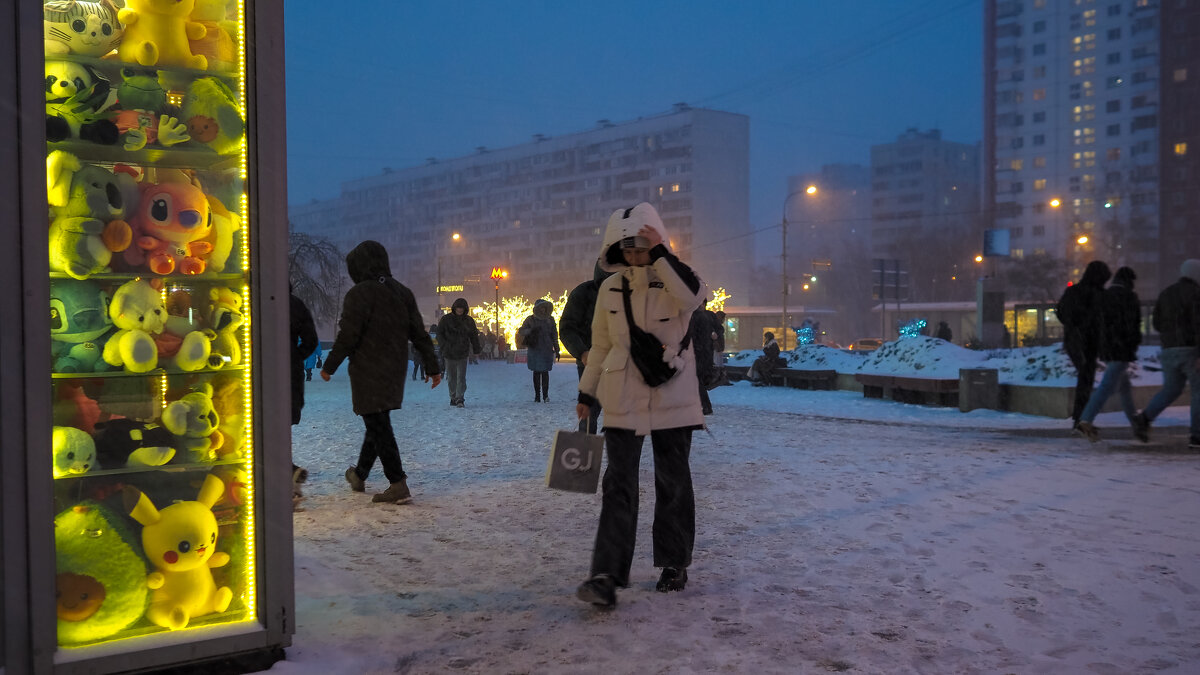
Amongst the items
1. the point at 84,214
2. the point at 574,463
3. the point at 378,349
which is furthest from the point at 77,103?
the point at 378,349

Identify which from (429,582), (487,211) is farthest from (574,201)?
(429,582)

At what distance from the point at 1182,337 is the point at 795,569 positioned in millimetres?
6648

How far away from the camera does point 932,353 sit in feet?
54.3

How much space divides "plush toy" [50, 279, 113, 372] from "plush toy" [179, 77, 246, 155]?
2.38 feet

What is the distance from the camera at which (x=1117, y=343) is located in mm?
10047

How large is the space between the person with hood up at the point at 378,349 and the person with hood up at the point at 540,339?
1003 cm

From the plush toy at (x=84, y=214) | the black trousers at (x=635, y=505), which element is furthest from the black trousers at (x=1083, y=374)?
the plush toy at (x=84, y=214)

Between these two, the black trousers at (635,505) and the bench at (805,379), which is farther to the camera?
the bench at (805,379)

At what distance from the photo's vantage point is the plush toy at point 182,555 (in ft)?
12.0

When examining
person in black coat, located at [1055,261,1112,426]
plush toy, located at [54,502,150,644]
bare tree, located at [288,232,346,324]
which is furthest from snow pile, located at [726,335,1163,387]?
bare tree, located at [288,232,346,324]

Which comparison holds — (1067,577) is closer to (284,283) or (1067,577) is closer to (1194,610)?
(1194,610)

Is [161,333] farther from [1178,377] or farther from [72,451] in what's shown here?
A: [1178,377]

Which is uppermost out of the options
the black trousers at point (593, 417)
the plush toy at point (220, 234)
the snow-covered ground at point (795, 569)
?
the plush toy at point (220, 234)

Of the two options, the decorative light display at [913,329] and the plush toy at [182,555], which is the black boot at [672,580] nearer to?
the plush toy at [182,555]
